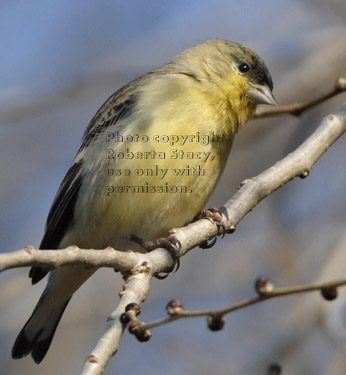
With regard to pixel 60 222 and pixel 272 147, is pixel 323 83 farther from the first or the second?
pixel 60 222

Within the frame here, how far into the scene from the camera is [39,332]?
16.7 feet

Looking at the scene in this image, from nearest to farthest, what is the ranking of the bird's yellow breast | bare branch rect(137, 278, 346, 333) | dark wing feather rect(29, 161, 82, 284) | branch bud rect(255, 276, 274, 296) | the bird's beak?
bare branch rect(137, 278, 346, 333)
branch bud rect(255, 276, 274, 296)
the bird's yellow breast
dark wing feather rect(29, 161, 82, 284)
the bird's beak

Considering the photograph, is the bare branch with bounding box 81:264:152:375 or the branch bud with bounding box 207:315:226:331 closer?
the bare branch with bounding box 81:264:152:375

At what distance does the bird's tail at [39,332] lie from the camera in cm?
500

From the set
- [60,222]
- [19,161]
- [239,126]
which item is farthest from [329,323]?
[19,161]

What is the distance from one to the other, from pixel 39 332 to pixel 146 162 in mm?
1645

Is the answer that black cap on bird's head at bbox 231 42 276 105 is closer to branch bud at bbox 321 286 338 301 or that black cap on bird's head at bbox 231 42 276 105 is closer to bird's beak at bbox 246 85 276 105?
bird's beak at bbox 246 85 276 105

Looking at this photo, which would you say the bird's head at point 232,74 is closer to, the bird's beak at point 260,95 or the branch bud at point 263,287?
the bird's beak at point 260,95

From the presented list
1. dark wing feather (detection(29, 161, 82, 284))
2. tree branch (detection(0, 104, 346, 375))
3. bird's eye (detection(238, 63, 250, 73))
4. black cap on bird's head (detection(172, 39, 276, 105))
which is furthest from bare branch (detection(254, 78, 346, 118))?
dark wing feather (detection(29, 161, 82, 284))

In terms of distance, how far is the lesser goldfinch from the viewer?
14.7 ft

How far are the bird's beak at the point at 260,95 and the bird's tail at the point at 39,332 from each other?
81.6 inches

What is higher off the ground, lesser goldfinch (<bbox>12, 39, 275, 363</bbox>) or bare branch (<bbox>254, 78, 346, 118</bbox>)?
bare branch (<bbox>254, 78, 346, 118</bbox>)

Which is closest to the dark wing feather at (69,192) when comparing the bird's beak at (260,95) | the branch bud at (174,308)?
the bird's beak at (260,95)

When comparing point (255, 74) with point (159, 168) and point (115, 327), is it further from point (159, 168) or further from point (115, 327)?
point (115, 327)
